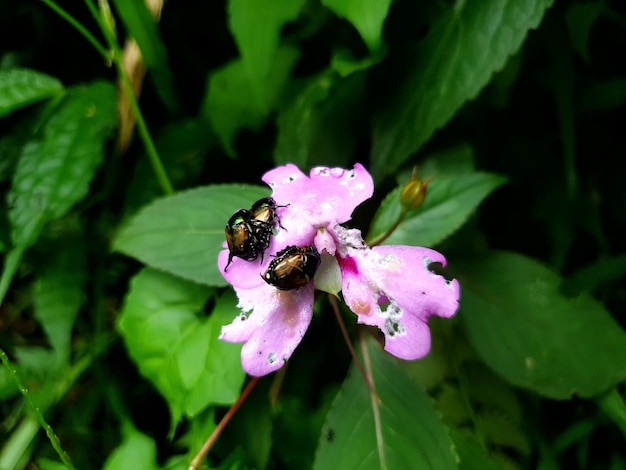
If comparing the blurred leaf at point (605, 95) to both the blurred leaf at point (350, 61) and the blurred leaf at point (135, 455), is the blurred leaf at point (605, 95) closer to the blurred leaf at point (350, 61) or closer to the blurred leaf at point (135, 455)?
the blurred leaf at point (350, 61)

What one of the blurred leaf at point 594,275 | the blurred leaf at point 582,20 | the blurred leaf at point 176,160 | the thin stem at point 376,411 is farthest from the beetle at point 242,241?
the blurred leaf at point 582,20

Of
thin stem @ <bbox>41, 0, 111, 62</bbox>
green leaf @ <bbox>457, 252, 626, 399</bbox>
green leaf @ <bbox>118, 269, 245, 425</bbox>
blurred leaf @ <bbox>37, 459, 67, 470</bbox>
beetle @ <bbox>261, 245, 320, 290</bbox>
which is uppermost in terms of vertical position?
thin stem @ <bbox>41, 0, 111, 62</bbox>

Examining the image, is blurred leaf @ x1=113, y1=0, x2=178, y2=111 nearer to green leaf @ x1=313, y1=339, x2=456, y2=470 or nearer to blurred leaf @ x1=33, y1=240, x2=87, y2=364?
blurred leaf @ x1=33, y1=240, x2=87, y2=364

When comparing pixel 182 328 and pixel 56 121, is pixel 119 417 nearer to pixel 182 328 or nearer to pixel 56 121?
pixel 182 328

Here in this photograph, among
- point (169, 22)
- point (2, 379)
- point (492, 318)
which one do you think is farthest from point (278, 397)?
point (169, 22)

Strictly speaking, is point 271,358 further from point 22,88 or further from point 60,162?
point 22,88

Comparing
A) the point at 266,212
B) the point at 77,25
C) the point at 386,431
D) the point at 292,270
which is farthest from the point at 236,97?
the point at 386,431

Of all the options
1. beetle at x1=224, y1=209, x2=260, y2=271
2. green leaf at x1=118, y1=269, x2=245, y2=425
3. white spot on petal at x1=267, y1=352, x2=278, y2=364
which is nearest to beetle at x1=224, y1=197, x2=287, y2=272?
beetle at x1=224, y1=209, x2=260, y2=271
